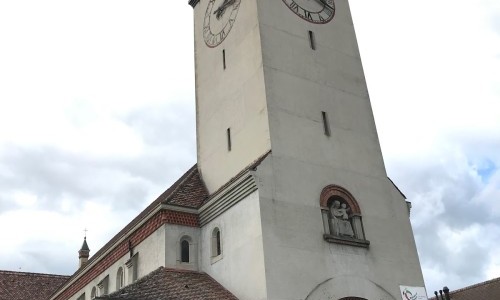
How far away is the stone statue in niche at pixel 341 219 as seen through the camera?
1931cm

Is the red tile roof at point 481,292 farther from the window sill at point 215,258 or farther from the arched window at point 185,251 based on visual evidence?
the arched window at point 185,251

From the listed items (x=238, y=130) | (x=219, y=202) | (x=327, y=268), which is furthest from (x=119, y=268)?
(x=327, y=268)

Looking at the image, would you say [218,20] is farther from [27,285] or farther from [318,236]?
[27,285]

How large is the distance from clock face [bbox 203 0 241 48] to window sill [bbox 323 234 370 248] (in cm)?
987

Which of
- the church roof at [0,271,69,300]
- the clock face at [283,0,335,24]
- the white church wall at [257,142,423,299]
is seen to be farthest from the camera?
the church roof at [0,271,69,300]

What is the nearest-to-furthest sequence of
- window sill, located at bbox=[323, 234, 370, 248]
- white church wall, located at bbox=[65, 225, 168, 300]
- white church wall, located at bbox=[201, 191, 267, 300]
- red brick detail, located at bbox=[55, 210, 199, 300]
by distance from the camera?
white church wall, located at bbox=[201, 191, 267, 300], window sill, located at bbox=[323, 234, 370, 248], white church wall, located at bbox=[65, 225, 168, 300], red brick detail, located at bbox=[55, 210, 199, 300]

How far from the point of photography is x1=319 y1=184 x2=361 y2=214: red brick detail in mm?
19523

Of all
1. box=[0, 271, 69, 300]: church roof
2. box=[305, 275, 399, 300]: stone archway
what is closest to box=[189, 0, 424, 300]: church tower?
box=[305, 275, 399, 300]: stone archway

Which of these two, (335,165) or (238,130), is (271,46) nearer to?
(238,130)

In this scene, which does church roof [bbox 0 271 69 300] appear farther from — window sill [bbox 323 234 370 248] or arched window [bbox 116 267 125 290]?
window sill [bbox 323 234 370 248]

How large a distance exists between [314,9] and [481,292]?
21165mm

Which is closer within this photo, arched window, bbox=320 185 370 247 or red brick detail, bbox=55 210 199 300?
arched window, bbox=320 185 370 247

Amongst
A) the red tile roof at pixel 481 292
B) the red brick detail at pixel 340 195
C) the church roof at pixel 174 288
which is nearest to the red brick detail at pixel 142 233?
the church roof at pixel 174 288

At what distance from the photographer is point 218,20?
80.3 feet
